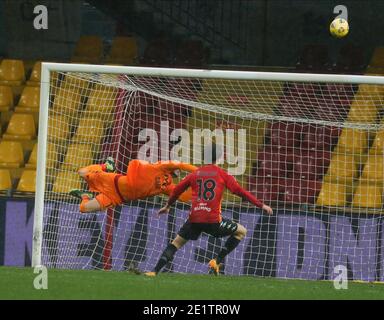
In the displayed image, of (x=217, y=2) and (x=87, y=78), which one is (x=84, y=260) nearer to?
(x=87, y=78)

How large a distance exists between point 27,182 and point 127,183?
289 centimetres

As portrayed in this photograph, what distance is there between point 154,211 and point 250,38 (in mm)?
5149

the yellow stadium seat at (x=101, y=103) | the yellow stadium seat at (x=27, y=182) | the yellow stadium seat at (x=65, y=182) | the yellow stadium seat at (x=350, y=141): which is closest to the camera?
the yellow stadium seat at (x=65, y=182)

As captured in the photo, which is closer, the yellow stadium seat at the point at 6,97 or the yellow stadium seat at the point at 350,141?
the yellow stadium seat at the point at 350,141

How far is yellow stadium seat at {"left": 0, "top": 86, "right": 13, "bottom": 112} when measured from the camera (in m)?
19.6

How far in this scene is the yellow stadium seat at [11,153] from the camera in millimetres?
18422

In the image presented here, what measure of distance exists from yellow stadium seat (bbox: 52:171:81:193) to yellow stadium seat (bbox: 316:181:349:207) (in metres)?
3.17

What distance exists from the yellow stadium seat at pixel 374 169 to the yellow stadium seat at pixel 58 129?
13.2 feet

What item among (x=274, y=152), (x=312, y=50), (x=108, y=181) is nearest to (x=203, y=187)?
(x=108, y=181)

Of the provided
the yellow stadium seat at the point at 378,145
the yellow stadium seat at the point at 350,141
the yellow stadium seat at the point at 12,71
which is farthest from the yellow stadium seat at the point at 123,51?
the yellow stadium seat at the point at 378,145

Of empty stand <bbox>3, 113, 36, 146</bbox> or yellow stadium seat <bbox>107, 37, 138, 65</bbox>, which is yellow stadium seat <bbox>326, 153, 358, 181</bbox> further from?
empty stand <bbox>3, 113, 36, 146</bbox>

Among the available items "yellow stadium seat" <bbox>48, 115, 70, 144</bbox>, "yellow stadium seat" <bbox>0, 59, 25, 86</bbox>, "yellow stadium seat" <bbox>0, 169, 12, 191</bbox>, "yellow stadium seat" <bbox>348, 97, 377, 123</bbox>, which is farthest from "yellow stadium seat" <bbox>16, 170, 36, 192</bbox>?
"yellow stadium seat" <bbox>348, 97, 377, 123</bbox>

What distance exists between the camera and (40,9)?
65.9 ft

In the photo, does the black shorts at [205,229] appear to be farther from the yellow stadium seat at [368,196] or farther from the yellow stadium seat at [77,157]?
the yellow stadium seat at [77,157]
